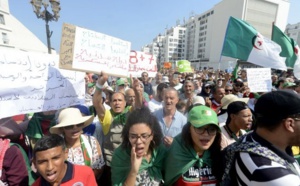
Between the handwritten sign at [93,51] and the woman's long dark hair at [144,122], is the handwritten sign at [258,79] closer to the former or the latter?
the handwritten sign at [93,51]

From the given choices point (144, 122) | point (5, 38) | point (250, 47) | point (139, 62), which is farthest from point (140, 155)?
point (5, 38)

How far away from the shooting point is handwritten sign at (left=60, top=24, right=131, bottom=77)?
2.26 m

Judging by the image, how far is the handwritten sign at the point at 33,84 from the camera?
6.49ft

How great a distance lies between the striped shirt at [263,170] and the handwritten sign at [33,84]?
205 centimetres

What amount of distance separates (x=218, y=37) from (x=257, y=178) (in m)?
65.9

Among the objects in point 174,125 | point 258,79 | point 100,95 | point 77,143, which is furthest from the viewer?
point 258,79

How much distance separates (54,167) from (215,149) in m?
1.44

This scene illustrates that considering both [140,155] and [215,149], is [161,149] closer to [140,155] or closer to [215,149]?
[140,155]

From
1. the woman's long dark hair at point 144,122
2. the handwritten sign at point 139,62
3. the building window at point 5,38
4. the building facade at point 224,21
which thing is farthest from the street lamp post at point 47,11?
the building facade at point 224,21

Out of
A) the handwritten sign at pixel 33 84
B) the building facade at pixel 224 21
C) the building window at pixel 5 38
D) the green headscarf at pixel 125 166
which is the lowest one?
the green headscarf at pixel 125 166

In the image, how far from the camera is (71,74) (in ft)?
8.43

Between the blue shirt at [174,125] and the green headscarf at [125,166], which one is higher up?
the blue shirt at [174,125]

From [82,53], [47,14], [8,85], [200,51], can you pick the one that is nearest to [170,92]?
[82,53]

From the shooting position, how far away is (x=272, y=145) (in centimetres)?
119
